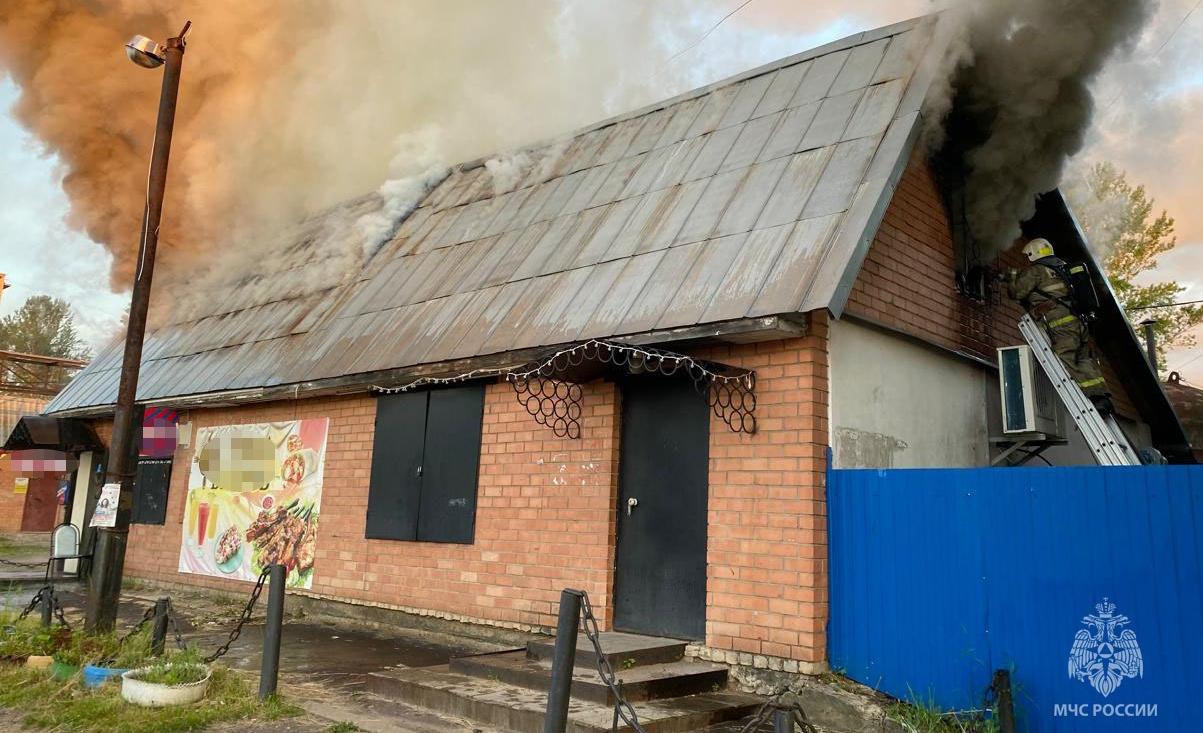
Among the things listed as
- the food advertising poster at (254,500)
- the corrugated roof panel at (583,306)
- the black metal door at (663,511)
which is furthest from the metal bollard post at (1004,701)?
the food advertising poster at (254,500)

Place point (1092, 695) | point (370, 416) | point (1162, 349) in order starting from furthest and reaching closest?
point (1162, 349) < point (370, 416) < point (1092, 695)

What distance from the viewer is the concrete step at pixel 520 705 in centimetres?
529

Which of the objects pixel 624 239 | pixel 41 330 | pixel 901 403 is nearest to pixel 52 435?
pixel 624 239

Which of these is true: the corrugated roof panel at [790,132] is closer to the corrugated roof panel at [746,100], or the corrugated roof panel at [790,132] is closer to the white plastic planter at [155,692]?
the corrugated roof panel at [746,100]

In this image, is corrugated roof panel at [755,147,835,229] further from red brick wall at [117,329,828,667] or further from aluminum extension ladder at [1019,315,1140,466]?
aluminum extension ladder at [1019,315,1140,466]

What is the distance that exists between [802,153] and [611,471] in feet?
11.3

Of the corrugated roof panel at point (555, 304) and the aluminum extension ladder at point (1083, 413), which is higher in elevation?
the corrugated roof panel at point (555, 304)

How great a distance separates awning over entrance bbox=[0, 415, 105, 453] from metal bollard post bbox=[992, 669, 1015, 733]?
46.8 ft

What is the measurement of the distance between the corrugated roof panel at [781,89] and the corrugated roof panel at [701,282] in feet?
8.01

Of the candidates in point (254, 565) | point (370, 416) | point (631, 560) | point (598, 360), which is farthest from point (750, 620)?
point (254, 565)

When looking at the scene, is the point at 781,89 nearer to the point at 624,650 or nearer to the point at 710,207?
the point at 710,207

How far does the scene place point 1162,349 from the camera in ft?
76.3

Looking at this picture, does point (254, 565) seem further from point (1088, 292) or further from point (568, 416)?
point (1088, 292)

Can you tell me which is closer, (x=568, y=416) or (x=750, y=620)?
(x=750, y=620)
